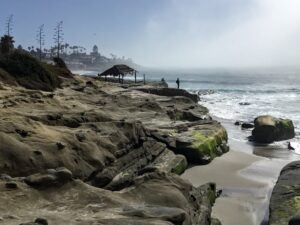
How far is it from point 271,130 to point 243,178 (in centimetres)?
1065

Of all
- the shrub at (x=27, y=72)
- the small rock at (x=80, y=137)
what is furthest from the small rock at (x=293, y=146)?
the small rock at (x=80, y=137)

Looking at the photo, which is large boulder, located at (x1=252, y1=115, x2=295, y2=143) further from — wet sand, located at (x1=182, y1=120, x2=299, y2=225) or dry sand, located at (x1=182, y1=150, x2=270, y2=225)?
dry sand, located at (x1=182, y1=150, x2=270, y2=225)

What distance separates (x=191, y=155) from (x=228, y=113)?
996 inches

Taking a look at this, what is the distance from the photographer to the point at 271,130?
28281mm

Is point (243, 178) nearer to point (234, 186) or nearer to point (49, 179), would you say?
point (234, 186)

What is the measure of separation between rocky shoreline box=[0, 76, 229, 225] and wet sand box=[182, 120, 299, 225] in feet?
1.90

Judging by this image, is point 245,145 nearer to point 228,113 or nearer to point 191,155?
point 191,155

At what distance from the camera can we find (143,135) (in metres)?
17.6

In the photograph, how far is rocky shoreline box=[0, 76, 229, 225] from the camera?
29.2 feet

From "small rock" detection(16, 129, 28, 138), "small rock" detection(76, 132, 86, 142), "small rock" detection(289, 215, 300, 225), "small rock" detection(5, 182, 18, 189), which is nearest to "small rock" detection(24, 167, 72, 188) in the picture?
"small rock" detection(5, 182, 18, 189)

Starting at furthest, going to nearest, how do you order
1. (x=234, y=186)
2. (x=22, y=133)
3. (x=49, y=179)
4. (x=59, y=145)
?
(x=234, y=186)
(x=22, y=133)
(x=59, y=145)
(x=49, y=179)

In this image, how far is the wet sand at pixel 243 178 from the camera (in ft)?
45.8

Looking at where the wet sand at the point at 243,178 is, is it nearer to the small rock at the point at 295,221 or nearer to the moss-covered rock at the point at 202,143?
the moss-covered rock at the point at 202,143

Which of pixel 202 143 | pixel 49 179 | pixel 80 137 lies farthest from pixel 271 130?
pixel 49 179
